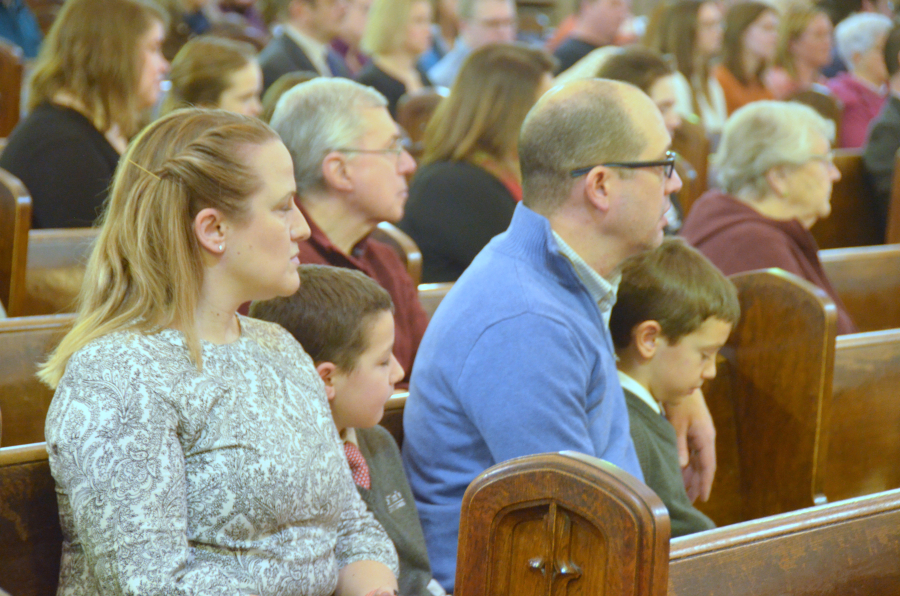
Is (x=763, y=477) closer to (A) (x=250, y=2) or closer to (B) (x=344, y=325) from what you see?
(B) (x=344, y=325)

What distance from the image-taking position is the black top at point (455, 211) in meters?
3.08

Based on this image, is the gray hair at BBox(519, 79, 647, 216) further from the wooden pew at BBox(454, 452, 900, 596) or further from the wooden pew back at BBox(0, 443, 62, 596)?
the wooden pew back at BBox(0, 443, 62, 596)

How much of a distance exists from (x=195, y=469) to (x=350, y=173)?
3.93 ft

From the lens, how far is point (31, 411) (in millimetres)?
1880

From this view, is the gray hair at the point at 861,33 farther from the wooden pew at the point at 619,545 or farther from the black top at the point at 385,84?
the wooden pew at the point at 619,545

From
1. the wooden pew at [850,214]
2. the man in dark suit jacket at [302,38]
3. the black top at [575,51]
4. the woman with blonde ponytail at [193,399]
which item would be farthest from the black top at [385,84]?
the woman with blonde ponytail at [193,399]

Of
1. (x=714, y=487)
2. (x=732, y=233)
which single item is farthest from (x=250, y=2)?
(x=714, y=487)

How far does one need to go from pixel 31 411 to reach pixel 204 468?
72cm

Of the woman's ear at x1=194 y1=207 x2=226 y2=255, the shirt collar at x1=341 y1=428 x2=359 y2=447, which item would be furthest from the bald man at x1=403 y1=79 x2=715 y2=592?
the woman's ear at x1=194 y1=207 x2=226 y2=255

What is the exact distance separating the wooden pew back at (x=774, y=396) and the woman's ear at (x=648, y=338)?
1.41 ft

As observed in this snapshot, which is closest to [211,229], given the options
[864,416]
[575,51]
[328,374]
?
[328,374]

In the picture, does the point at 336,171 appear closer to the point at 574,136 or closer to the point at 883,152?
the point at 574,136

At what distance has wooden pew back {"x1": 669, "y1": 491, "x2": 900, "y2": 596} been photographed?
4.07 feet

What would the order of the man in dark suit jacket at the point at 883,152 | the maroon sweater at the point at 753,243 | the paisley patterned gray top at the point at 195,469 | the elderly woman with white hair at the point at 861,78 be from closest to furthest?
the paisley patterned gray top at the point at 195,469, the maroon sweater at the point at 753,243, the man in dark suit jacket at the point at 883,152, the elderly woman with white hair at the point at 861,78
